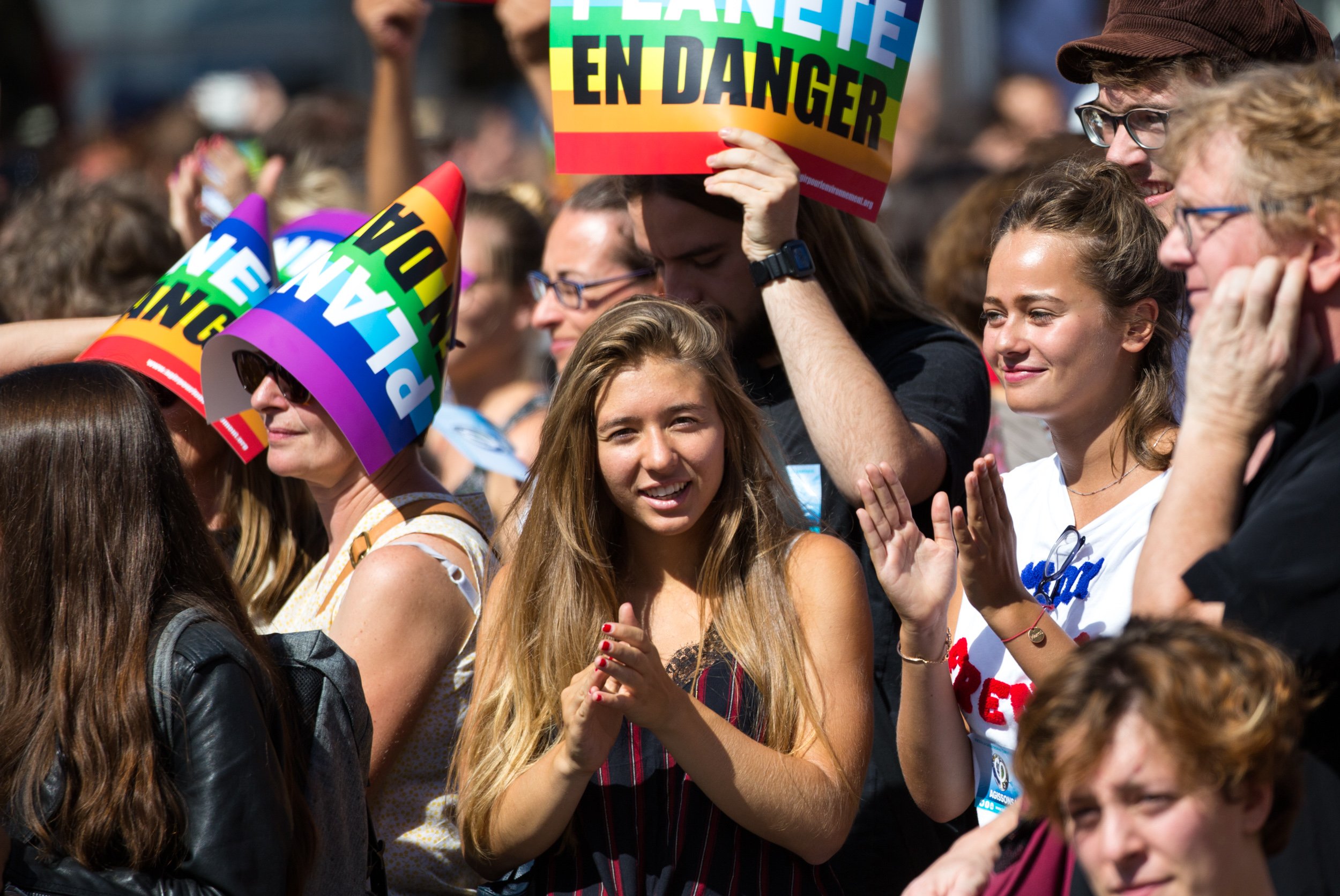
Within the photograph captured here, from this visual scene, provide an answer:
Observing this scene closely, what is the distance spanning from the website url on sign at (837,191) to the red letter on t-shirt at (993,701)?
A: 1122mm

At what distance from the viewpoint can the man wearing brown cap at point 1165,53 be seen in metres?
2.75

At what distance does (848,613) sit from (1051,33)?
955 cm

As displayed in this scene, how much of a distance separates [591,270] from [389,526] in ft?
4.36

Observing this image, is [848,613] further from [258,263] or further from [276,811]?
[258,263]

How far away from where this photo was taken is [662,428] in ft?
9.04

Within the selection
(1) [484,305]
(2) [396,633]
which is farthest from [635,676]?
(1) [484,305]

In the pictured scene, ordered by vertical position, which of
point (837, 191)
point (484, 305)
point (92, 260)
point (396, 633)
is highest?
point (837, 191)

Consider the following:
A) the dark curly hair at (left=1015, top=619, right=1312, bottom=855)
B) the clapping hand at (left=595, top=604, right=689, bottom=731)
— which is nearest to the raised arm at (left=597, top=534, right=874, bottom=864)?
the clapping hand at (left=595, top=604, right=689, bottom=731)

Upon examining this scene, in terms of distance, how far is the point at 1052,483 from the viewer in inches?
109

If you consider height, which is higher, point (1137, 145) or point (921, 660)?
point (1137, 145)

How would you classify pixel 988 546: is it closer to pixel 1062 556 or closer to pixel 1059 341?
pixel 1062 556

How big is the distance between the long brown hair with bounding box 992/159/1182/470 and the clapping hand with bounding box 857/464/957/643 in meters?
0.44

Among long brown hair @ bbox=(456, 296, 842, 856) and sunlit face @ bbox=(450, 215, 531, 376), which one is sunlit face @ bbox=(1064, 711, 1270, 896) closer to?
long brown hair @ bbox=(456, 296, 842, 856)

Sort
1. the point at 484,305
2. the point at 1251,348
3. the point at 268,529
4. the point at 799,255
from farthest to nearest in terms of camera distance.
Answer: the point at 484,305, the point at 268,529, the point at 799,255, the point at 1251,348
